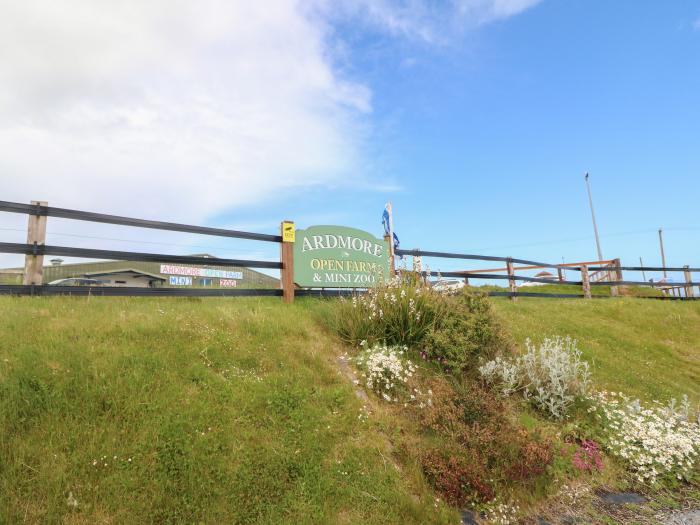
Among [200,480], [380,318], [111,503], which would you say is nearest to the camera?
[111,503]

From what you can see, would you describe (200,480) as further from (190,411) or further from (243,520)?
(190,411)

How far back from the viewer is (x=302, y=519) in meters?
3.64

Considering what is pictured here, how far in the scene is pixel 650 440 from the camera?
593cm

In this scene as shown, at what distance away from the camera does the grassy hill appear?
357 centimetres

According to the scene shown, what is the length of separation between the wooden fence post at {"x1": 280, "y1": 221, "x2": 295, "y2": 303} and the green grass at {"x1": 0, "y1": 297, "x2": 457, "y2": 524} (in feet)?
11.1

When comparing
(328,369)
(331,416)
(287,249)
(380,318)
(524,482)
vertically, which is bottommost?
(524,482)

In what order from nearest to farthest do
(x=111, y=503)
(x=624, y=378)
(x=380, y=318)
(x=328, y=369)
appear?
(x=111, y=503)
(x=328, y=369)
(x=380, y=318)
(x=624, y=378)

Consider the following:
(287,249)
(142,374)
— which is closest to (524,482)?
(142,374)

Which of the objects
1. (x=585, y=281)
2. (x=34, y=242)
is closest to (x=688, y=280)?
(x=585, y=281)

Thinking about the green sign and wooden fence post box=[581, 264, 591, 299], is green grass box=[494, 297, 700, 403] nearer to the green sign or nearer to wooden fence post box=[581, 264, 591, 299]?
wooden fence post box=[581, 264, 591, 299]

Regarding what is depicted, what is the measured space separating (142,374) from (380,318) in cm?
383

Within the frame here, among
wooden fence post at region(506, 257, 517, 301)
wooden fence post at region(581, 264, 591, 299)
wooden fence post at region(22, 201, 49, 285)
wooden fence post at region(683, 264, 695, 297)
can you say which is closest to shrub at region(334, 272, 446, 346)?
wooden fence post at region(22, 201, 49, 285)

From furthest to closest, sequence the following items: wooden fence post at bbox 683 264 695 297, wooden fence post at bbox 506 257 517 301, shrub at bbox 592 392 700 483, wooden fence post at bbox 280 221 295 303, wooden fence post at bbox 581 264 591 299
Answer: wooden fence post at bbox 683 264 695 297, wooden fence post at bbox 581 264 591 299, wooden fence post at bbox 506 257 517 301, wooden fence post at bbox 280 221 295 303, shrub at bbox 592 392 700 483

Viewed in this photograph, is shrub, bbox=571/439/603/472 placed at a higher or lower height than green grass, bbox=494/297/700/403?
lower
